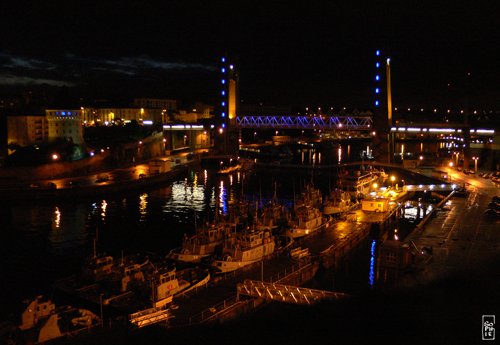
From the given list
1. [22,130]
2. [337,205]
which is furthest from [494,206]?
[22,130]

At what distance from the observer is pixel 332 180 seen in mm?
33969

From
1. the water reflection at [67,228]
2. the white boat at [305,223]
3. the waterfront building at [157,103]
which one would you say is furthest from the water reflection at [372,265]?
the waterfront building at [157,103]

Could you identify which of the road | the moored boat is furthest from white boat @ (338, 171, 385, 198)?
the road

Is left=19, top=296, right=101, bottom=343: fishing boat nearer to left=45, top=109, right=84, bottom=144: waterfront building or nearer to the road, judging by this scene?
the road

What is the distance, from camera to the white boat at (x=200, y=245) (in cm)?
1465

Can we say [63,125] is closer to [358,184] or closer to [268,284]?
[358,184]

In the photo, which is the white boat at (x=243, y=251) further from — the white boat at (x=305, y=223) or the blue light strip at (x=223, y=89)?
the blue light strip at (x=223, y=89)

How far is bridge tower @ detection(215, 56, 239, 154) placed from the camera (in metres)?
49.3

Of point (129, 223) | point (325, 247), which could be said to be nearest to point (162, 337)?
point (325, 247)

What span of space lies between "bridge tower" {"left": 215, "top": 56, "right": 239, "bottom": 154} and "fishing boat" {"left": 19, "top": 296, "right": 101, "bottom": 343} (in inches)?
1518

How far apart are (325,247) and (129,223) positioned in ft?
29.8

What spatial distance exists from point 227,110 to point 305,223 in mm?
36116

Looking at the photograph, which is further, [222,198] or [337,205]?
[222,198]

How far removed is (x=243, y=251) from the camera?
45.1ft
